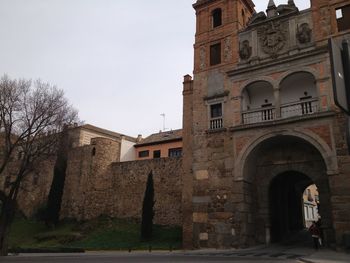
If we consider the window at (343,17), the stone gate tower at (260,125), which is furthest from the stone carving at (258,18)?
the window at (343,17)

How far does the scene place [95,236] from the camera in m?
24.7

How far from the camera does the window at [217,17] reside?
20.5m

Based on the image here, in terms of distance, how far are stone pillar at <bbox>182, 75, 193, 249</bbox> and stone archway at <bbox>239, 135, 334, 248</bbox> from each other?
295cm

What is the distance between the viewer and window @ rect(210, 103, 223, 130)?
1828 cm

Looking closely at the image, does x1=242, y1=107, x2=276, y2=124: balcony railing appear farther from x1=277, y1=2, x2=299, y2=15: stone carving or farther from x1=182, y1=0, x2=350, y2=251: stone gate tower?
x1=277, y1=2, x2=299, y2=15: stone carving

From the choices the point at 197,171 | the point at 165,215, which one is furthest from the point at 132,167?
the point at 197,171

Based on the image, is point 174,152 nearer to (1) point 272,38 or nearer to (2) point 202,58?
(2) point 202,58

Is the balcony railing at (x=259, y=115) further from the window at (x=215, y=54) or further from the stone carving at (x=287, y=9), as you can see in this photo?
the stone carving at (x=287, y=9)

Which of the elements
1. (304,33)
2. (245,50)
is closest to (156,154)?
(245,50)

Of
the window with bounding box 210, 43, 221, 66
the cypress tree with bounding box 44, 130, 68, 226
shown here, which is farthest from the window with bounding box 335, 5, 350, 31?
the cypress tree with bounding box 44, 130, 68, 226

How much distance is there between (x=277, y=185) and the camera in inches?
770

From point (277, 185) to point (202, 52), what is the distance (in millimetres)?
8492

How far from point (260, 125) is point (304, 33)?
477 centimetres

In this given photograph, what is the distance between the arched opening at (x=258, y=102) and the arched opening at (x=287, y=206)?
3283 millimetres
